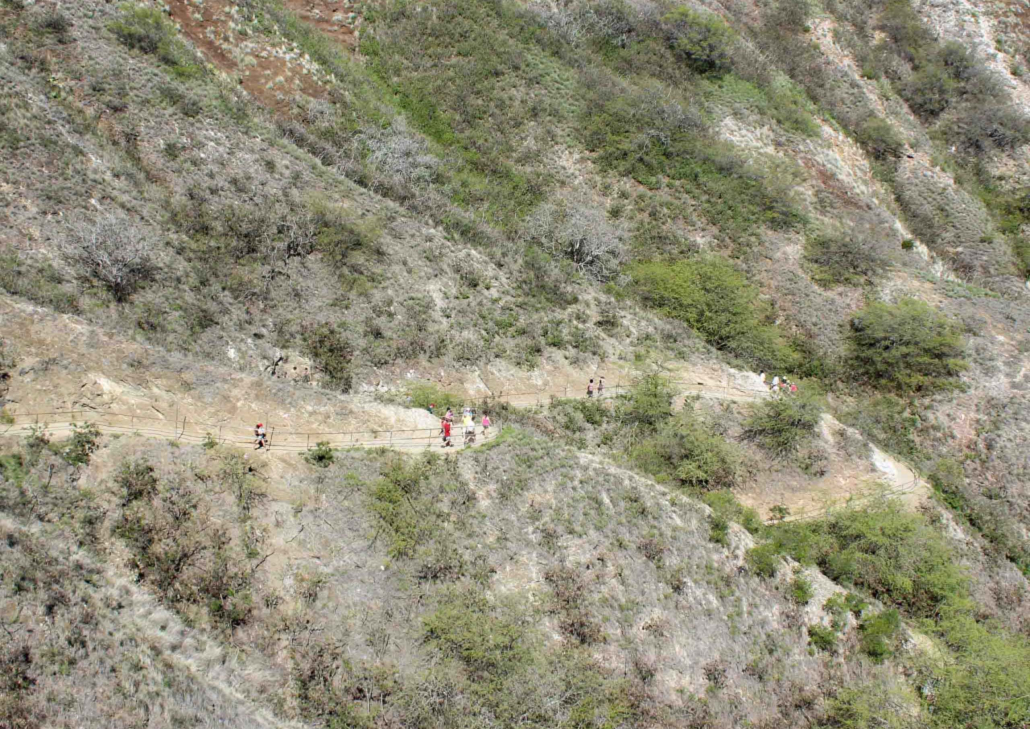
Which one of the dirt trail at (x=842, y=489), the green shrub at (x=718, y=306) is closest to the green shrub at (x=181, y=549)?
the dirt trail at (x=842, y=489)

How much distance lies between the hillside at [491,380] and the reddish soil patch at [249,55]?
0.66ft

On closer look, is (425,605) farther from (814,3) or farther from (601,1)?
(814,3)

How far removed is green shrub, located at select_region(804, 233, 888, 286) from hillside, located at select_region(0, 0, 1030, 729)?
0.22 meters

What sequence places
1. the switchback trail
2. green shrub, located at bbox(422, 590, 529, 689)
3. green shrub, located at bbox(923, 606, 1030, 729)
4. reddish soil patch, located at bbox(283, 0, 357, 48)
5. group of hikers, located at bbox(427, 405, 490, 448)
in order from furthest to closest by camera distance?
1. reddish soil patch, located at bbox(283, 0, 357, 48)
2. group of hikers, located at bbox(427, 405, 490, 448)
3. green shrub, located at bbox(923, 606, 1030, 729)
4. the switchback trail
5. green shrub, located at bbox(422, 590, 529, 689)

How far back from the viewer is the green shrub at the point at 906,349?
33.9 metres

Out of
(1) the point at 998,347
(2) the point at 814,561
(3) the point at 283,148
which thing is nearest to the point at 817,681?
(2) the point at 814,561

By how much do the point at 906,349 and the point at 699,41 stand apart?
2710 centimetres

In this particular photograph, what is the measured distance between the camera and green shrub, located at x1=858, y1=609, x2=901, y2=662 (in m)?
19.9

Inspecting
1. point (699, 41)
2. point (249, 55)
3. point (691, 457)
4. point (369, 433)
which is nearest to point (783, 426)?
point (691, 457)

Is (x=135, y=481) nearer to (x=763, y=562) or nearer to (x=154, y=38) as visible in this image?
(x=763, y=562)

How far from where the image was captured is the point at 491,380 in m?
27.1

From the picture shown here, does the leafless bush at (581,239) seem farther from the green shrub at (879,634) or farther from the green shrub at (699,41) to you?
the green shrub at (879,634)

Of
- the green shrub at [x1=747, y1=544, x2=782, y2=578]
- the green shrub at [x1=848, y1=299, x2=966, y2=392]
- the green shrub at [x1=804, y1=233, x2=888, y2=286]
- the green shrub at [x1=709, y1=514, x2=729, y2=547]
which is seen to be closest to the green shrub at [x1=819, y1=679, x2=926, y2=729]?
the green shrub at [x1=747, y1=544, x2=782, y2=578]

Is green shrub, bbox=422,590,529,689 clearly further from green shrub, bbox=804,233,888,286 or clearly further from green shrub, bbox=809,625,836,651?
green shrub, bbox=804,233,888,286
